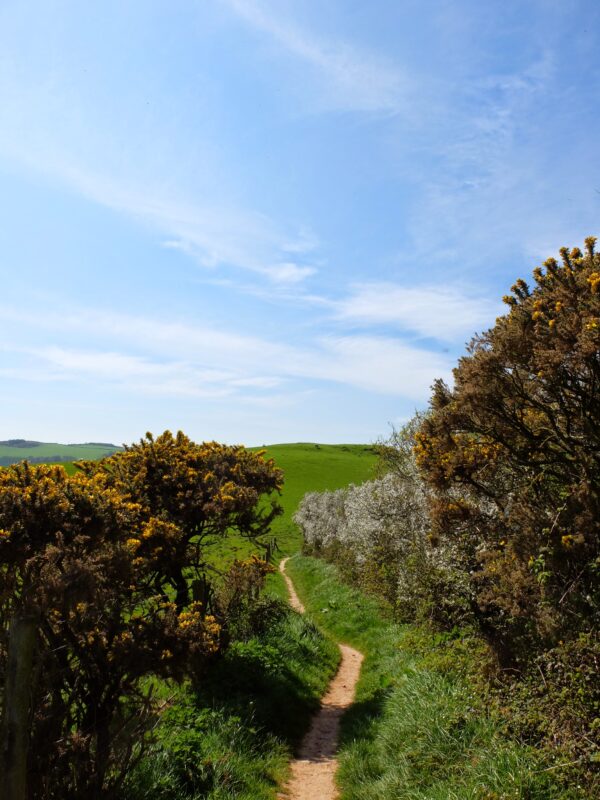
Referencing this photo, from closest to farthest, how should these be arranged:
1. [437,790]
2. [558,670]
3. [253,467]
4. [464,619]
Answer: [437,790], [558,670], [464,619], [253,467]

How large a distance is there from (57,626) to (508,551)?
5.53m

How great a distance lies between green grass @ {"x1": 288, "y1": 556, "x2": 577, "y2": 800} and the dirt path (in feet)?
0.82

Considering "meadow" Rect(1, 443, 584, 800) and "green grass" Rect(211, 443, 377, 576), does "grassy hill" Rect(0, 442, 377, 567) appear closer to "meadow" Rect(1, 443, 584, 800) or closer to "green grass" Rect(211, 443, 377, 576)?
"green grass" Rect(211, 443, 377, 576)

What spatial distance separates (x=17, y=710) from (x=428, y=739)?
640cm

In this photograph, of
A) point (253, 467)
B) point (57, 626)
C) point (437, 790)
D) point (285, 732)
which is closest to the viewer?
point (57, 626)

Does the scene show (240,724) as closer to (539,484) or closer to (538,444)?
(539,484)

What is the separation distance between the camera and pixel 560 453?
6.43 m

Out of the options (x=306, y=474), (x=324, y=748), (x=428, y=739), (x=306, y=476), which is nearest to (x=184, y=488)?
(x=324, y=748)

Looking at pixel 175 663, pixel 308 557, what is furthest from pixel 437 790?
pixel 308 557

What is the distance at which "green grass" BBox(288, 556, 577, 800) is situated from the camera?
6.07 metres

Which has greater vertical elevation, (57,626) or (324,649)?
(57,626)

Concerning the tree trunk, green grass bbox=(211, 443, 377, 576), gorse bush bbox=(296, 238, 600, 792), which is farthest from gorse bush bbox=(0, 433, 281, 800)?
green grass bbox=(211, 443, 377, 576)

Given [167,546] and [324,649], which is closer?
[167,546]

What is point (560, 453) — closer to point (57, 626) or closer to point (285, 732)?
point (57, 626)
